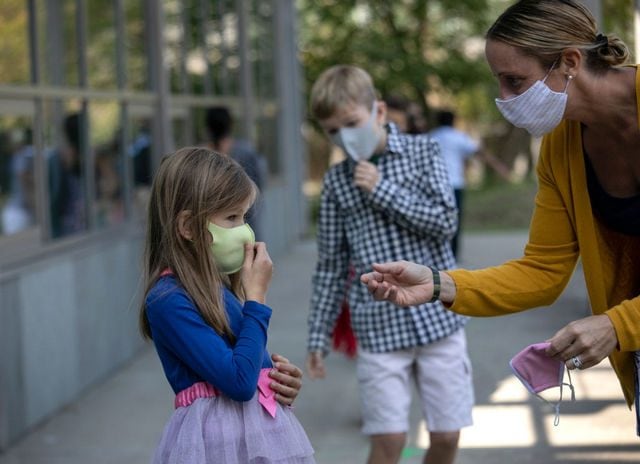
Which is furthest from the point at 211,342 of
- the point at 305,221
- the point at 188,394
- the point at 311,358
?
the point at 305,221

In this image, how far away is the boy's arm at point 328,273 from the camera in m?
4.48

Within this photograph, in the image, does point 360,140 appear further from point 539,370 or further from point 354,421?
point 354,421

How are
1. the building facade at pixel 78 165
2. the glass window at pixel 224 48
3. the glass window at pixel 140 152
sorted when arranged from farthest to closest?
1. the glass window at pixel 224 48
2. the glass window at pixel 140 152
3. the building facade at pixel 78 165

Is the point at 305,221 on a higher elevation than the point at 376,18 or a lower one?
lower

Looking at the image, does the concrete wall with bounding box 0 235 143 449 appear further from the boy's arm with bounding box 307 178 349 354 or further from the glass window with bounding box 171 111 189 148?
the glass window with bounding box 171 111 189 148

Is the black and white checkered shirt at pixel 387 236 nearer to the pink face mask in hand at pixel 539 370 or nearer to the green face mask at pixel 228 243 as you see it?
the pink face mask in hand at pixel 539 370

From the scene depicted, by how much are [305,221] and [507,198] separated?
220 inches

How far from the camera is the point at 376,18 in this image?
74.3 ft

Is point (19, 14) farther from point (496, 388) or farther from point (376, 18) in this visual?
point (376, 18)

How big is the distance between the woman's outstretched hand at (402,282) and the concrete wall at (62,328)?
2.86 metres

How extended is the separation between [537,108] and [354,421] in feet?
11.7

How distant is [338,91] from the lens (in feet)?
14.5

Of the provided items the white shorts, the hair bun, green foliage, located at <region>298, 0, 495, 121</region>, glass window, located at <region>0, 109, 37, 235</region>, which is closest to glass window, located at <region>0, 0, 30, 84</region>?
glass window, located at <region>0, 109, 37, 235</region>

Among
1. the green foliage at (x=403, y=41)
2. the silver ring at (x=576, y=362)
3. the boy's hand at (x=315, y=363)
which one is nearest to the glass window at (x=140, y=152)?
the boy's hand at (x=315, y=363)
